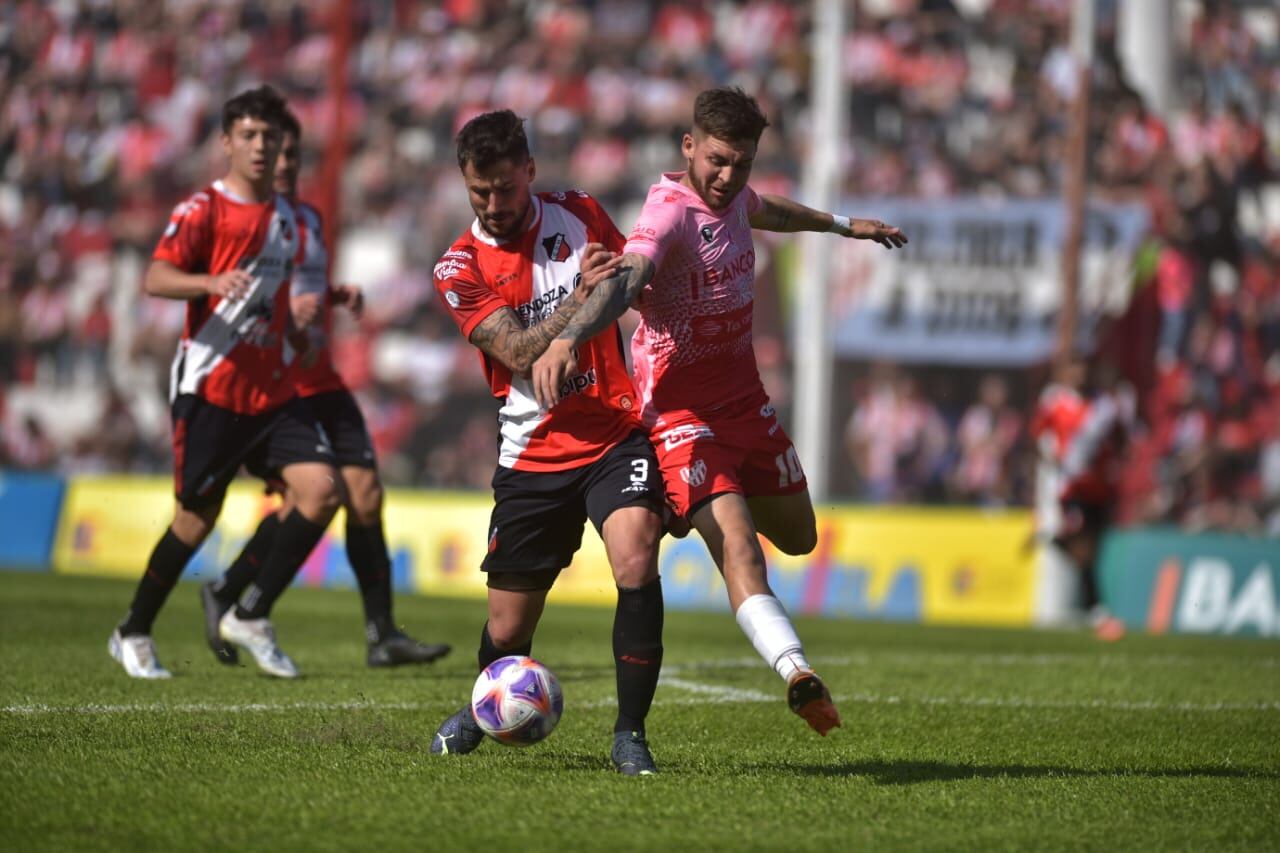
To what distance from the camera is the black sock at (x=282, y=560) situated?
865cm

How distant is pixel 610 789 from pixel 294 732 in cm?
160

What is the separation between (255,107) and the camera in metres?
8.41

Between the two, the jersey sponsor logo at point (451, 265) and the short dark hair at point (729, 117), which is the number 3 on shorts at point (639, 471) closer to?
the jersey sponsor logo at point (451, 265)

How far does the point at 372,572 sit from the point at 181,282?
1.95 m

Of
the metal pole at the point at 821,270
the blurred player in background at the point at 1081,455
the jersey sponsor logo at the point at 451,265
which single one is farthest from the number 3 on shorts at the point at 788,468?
the metal pole at the point at 821,270

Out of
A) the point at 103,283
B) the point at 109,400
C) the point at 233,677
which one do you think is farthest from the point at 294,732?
the point at 103,283

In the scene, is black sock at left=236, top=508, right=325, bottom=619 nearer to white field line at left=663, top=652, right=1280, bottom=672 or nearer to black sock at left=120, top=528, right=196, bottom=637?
black sock at left=120, top=528, right=196, bottom=637

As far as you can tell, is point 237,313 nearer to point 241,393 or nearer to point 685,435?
point 241,393

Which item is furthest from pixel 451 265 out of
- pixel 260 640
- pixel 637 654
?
pixel 260 640

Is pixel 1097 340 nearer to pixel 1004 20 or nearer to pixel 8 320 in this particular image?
pixel 1004 20

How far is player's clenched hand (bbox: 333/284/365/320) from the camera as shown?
897 centimetres

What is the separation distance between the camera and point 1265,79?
19422mm

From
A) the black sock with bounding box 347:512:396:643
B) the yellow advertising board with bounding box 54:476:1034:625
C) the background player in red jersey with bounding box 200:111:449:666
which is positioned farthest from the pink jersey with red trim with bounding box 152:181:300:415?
the yellow advertising board with bounding box 54:476:1034:625

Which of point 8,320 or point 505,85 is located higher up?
point 505,85
